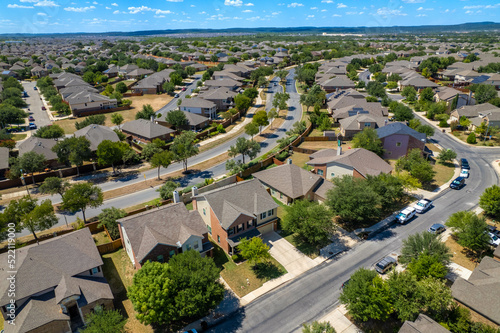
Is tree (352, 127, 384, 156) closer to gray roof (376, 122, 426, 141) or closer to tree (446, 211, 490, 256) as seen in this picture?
gray roof (376, 122, 426, 141)

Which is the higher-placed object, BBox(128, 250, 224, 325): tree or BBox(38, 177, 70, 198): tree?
BBox(38, 177, 70, 198): tree

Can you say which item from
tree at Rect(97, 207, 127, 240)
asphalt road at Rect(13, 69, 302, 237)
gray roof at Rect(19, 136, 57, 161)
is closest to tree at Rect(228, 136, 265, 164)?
asphalt road at Rect(13, 69, 302, 237)

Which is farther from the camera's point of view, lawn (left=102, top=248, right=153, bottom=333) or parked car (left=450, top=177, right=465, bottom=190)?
parked car (left=450, top=177, right=465, bottom=190)

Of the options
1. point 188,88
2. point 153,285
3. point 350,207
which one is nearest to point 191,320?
point 153,285

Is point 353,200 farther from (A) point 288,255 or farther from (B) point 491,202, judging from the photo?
(B) point 491,202

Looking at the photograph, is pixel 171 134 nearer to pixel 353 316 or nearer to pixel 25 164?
pixel 25 164

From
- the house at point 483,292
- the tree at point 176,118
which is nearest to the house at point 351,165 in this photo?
the house at point 483,292
